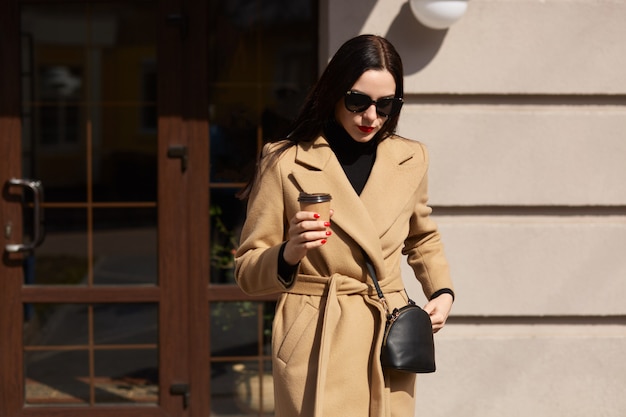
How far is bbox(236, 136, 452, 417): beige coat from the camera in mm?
2801

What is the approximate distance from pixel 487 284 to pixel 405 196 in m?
1.82

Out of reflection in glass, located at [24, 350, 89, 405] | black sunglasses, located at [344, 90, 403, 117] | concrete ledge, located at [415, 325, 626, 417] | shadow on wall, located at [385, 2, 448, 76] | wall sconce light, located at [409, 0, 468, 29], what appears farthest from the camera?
reflection in glass, located at [24, 350, 89, 405]

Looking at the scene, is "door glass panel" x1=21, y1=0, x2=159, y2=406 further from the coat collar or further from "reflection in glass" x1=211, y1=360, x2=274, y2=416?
the coat collar

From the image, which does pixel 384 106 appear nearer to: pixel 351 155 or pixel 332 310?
pixel 351 155

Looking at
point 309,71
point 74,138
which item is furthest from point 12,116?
point 309,71

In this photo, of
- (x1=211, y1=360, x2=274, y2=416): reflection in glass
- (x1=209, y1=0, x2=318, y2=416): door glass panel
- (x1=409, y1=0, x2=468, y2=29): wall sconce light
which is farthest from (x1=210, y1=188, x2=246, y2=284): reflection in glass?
(x1=409, y1=0, x2=468, y2=29): wall sconce light

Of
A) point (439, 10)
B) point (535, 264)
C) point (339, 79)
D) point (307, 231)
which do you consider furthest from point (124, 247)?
point (307, 231)

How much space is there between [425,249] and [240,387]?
6.71 feet

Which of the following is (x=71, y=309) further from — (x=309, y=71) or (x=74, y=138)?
(x=309, y=71)

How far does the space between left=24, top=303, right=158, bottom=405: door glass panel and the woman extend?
2.08 meters

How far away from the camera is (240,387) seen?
193 inches

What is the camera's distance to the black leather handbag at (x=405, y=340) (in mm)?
2781

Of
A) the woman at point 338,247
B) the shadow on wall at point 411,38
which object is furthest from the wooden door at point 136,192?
the woman at point 338,247

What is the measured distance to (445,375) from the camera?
465 centimetres
